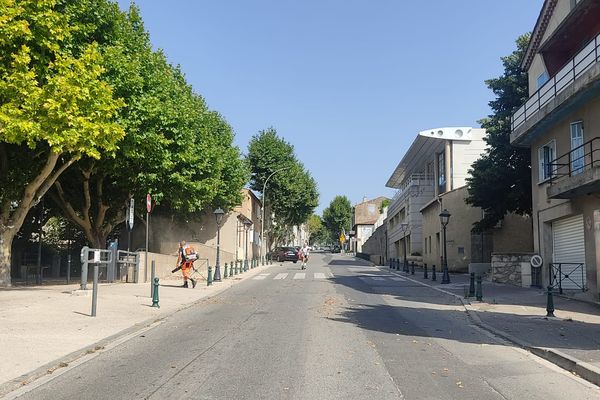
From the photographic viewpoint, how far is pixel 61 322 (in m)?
11.5

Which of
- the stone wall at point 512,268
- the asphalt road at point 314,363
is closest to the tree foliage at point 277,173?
the stone wall at point 512,268

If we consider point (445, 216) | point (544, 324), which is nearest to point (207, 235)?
point (445, 216)

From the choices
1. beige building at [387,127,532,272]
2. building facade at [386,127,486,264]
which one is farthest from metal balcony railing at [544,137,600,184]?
building facade at [386,127,486,264]

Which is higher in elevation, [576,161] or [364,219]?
[364,219]

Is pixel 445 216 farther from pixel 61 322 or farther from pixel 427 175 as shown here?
pixel 427 175

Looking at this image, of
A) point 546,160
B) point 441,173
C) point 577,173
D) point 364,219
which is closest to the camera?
point 577,173

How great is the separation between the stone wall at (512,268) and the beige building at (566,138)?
1.05 meters

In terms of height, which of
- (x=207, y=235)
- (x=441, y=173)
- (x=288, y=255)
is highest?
(x=441, y=173)

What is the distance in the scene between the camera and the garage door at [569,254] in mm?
17844

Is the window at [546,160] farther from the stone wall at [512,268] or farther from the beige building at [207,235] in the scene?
the beige building at [207,235]

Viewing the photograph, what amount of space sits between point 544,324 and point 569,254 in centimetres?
754

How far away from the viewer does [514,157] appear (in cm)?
2723

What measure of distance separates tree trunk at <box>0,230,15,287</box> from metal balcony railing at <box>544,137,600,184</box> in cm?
1907

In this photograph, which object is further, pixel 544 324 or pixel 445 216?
pixel 445 216
